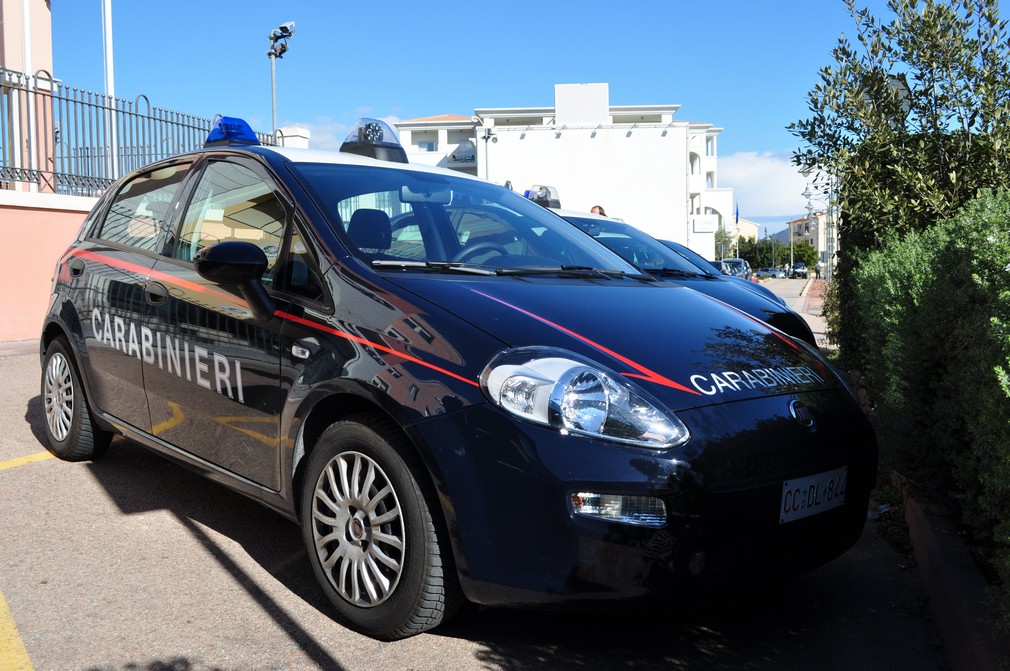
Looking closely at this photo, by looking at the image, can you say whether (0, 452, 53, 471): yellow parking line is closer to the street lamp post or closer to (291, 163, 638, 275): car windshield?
(291, 163, 638, 275): car windshield

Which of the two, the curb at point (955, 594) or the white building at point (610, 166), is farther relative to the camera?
the white building at point (610, 166)

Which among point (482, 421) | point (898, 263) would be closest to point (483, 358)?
point (482, 421)

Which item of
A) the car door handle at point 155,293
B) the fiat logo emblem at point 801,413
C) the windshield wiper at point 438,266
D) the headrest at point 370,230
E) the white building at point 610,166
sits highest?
the white building at point 610,166

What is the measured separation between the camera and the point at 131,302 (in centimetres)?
438

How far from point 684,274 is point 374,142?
2734mm

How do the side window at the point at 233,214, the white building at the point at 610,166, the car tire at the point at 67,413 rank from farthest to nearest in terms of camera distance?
the white building at the point at 610,166 < the car tire at the point at 67,413 < the side window at the point at 233,214

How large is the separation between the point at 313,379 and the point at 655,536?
1.29 meters

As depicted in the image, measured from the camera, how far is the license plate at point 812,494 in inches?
114

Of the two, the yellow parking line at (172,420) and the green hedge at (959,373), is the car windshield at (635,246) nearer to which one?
the green hedge at (959,373)

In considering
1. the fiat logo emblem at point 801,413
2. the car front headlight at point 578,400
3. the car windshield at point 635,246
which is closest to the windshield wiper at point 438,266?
the car front headlight at point 578,400

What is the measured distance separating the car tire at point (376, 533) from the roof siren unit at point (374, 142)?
2.76 metres

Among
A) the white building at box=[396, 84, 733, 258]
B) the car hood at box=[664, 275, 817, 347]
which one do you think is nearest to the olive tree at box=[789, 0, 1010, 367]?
the car hood at box=[664, 275, 817, 347]

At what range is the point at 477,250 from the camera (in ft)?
12.8

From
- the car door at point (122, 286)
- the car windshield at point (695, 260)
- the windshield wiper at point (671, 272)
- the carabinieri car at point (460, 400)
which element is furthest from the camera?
the car windshield at point (695, 260)
